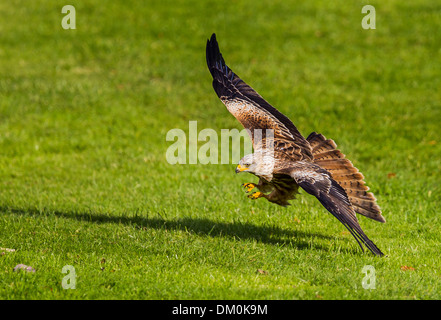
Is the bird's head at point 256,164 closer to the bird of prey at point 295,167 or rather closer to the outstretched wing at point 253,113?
the bird of prey at point 295,167

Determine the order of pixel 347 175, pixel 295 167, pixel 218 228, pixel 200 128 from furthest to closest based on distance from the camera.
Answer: pixel 200 128 → pixel 218 228 → pixel 347 175 → pixel 295 167

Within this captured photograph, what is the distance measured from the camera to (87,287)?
6195 mm

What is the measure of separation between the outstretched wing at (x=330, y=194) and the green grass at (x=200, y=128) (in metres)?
0.50

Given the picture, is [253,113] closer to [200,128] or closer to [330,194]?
[330,194]

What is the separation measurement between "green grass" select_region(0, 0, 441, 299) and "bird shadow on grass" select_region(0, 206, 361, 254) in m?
0.04

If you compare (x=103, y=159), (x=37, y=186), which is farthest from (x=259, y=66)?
(x=37, y=186)

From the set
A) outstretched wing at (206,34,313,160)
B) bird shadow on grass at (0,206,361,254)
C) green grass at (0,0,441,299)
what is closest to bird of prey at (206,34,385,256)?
outstretched wing at (206,34,313,160)

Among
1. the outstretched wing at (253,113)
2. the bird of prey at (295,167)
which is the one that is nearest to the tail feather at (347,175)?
the bird of prey at (295,167)

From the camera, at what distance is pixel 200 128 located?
46.9 feet

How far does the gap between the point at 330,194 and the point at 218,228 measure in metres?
2.17

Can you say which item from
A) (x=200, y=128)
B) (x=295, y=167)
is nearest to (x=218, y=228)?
(x=295, y=167)

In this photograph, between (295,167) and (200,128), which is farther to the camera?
(200,128)

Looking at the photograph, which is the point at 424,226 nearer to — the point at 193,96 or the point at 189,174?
the point at 189,174

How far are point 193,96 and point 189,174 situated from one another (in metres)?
4.56
